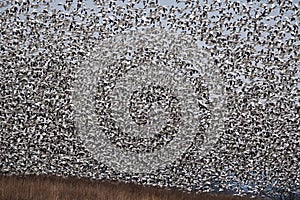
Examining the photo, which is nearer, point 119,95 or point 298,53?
point 298,53

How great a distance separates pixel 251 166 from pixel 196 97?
1.41 m

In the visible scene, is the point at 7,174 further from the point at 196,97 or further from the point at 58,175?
the point at 196,97

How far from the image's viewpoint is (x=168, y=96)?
22.1 feet

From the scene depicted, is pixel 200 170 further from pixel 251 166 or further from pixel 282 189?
pixel 282 189

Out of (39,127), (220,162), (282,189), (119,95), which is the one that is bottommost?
(282,189)

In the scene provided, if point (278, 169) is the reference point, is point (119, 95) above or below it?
above

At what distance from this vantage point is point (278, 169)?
6.34m

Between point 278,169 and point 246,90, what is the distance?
4.46ft

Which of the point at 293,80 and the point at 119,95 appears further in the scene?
the point at 119,95

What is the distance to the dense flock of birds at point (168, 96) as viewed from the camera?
623 centimetres

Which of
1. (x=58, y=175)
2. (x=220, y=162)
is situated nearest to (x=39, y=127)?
(x=58, y=175)

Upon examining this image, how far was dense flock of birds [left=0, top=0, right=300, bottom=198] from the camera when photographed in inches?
245

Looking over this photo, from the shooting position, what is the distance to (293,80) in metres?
6.16

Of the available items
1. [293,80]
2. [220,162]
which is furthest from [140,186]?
[293,80]
